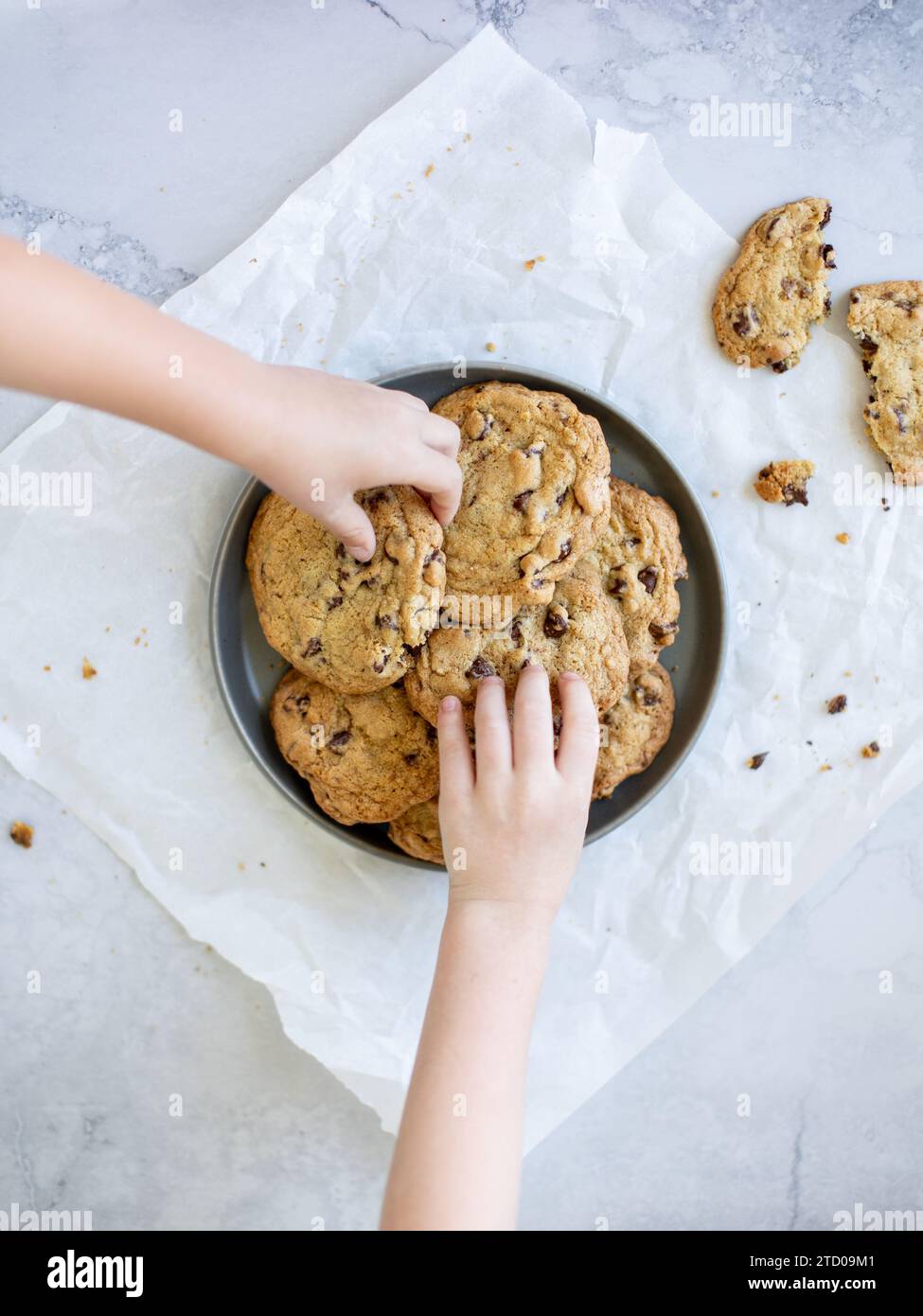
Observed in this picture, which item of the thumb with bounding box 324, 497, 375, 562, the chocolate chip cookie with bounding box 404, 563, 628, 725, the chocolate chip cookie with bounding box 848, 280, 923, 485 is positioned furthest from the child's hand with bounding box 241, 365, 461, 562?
the chocolate chip cookie with bounding box 848, 280, 923, 485

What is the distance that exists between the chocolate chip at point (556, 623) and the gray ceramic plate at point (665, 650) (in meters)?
0.28

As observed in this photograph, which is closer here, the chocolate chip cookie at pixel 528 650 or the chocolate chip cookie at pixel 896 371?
the chocolate chip cookie at pixel 528 650

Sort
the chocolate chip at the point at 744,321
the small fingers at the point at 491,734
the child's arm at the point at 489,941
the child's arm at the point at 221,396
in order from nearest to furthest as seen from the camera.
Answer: the child's arm at the point at 221,396, the child's arm at the point at 489,941, the small fingers at the point at 491,734, the chocolate chip at the point at 744,321

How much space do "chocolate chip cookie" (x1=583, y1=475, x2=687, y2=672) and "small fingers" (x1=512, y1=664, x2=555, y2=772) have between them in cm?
20

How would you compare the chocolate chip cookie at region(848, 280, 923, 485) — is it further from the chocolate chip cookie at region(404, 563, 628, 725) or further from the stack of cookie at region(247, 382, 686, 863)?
the chocolate chip cookie at region(404, 563, 628, 725)

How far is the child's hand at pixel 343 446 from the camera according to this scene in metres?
1.15

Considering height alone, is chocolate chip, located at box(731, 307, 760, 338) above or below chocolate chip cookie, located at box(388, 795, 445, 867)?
above

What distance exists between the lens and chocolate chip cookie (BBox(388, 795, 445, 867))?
154cm

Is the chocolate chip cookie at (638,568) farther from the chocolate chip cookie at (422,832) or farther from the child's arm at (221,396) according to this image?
the chocolate chip cookie at (422,832)

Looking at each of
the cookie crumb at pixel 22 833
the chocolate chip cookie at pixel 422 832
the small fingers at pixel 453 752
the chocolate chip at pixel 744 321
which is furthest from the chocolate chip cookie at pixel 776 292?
the cookie crumb at pixel 22 833

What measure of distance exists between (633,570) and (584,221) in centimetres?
59

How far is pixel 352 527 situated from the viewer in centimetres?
128

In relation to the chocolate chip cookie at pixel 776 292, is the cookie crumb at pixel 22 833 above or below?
below
